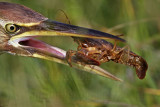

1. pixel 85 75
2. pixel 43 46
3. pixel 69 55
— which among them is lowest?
pixel 69 55

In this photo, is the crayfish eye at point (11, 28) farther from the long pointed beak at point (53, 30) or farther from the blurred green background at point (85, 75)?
the blurred green background at point (85, 75)

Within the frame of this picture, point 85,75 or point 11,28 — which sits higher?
point 85,75

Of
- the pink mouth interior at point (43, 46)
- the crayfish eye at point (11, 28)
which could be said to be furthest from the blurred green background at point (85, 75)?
the crayfish eye at point (11, 28)

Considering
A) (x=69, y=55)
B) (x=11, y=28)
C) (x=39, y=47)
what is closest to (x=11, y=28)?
(x=11, y=28)

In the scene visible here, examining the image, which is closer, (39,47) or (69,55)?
(69,55)

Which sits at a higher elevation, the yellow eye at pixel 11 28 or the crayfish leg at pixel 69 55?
the yellow eye at pixel 11 28

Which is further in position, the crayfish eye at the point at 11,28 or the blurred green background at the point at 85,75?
the blurred green background at the point at 85,75

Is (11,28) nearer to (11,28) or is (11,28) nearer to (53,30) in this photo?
(11,28)
